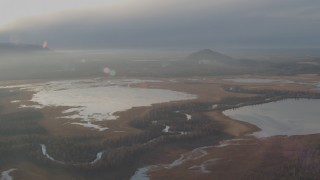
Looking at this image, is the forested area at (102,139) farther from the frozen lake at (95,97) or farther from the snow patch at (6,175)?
the frozen lake at (95,97)

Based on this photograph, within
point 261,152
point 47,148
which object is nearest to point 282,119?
point 261,152

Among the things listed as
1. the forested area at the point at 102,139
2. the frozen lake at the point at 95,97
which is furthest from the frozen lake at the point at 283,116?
the frozen lake at the point at 95,97

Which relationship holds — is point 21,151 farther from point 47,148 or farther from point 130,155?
point 130,155

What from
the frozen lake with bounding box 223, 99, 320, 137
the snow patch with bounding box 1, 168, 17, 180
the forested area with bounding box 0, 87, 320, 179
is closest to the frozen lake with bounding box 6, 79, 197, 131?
the forested area with bounding box 0, 87, 320, 179

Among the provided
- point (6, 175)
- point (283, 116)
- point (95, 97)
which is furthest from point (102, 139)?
point (95, 97)

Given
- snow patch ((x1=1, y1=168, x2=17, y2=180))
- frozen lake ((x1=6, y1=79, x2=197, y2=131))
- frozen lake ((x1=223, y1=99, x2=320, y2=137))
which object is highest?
frozen lake ((x1=6, y1=79, x2=197, y2=131))

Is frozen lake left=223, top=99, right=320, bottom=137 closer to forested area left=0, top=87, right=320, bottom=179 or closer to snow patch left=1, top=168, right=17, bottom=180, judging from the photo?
forested area left=0, top=87, right=320, bottom=179

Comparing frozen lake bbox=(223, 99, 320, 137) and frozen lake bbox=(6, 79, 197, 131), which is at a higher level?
frozen lake bbox=(6, 79, 197, 131)
